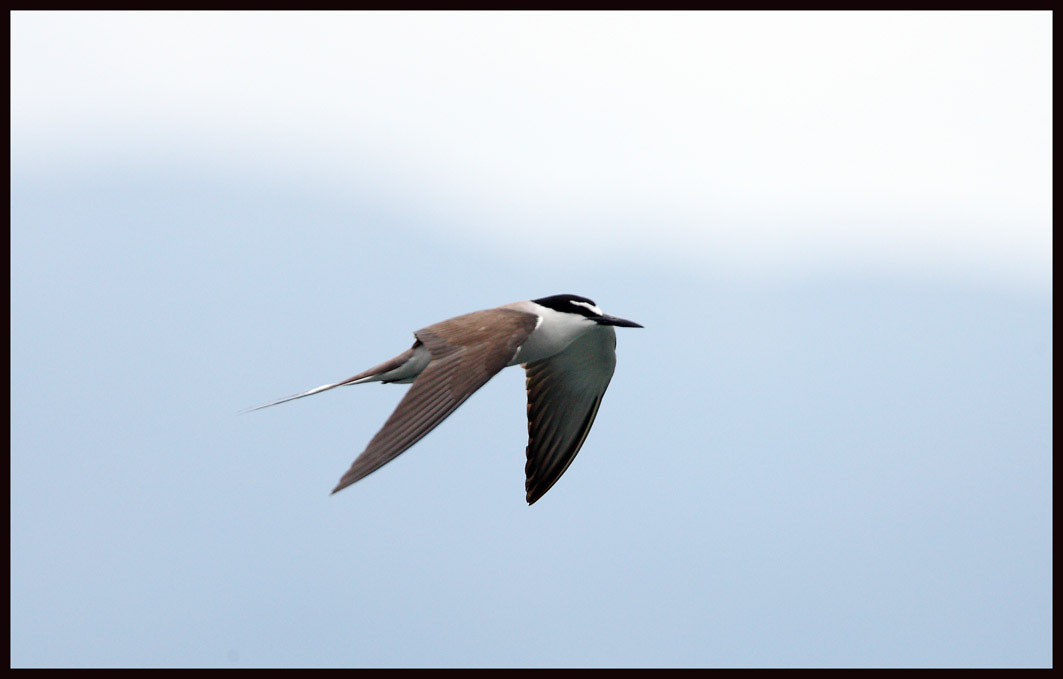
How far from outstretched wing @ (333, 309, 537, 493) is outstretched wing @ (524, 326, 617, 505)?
3.99 ft

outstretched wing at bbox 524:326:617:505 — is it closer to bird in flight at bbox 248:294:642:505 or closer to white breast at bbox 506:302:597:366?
bird in flight at bbox 248:294:642:505

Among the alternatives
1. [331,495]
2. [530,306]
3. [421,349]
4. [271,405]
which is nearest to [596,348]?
[530,306]

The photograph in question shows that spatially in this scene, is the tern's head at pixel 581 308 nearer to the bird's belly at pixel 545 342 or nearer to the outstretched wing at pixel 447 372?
the bird's belly at pixel 545 342

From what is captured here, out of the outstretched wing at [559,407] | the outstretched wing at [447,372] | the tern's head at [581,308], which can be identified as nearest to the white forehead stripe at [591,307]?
the tern's head at [581,308]

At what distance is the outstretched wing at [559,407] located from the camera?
1056cm

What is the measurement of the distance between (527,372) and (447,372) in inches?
106

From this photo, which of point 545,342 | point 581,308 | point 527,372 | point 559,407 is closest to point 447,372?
point 545,342

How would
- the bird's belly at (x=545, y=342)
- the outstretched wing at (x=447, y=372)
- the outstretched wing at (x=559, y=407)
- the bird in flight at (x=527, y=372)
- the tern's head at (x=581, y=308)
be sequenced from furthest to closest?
1. the outstretched wing at (x=559, y=407)
2. the tern's head at (x=581, y=308)
3. the bird's belly at (x=545, y=342)
4. the bird in flight at (x=527, y=372)
5. the outstretched wing at (x=447, y=372)

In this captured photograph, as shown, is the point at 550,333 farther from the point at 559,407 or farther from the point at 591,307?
the point at 559,407

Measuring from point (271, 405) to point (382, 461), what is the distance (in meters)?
2.06

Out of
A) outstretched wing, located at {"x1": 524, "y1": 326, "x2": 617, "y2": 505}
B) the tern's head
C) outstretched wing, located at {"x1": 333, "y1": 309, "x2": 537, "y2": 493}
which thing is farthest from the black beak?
outstretched wing, located at {"x1": 524, "y1": 326, "x2": 617, "y2": 505}

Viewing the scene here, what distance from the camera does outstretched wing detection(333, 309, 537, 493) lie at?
281 inches

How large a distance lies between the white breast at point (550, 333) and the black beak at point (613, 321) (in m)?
0.11

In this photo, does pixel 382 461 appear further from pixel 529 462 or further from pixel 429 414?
pixel 529 462
